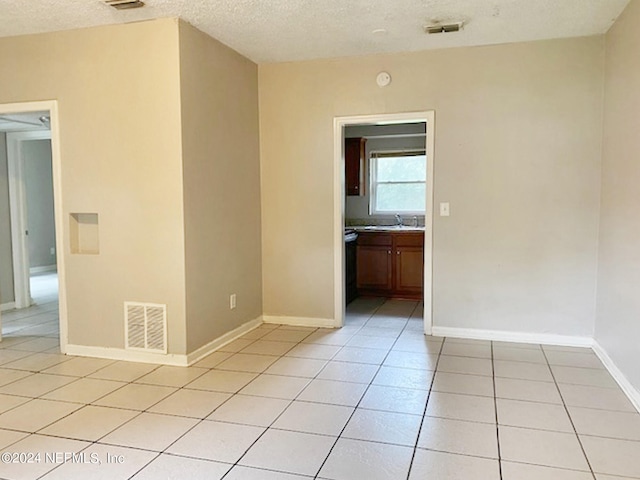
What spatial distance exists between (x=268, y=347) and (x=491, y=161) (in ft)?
7.71

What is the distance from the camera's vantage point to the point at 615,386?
116 inches

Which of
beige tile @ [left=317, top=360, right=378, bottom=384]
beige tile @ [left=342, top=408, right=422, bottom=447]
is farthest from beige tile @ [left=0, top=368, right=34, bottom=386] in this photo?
beige tile @ [left=342, top=408, right=422, bottom=447]

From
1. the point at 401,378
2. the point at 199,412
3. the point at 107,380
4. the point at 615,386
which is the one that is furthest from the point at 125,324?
the point at 615,386

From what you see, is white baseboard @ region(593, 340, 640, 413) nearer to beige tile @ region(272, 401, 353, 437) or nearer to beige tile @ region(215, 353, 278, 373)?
beige tile @ region(272, 401, 353, 437)

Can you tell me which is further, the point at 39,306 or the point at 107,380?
the point at 39,306

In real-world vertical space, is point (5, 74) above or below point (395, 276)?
above

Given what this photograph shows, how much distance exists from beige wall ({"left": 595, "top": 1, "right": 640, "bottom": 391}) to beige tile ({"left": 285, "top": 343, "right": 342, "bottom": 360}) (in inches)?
75.3

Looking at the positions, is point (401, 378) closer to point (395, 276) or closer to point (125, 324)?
point (125, 324)

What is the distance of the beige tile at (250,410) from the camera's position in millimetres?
2494

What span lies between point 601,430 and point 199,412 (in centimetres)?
206

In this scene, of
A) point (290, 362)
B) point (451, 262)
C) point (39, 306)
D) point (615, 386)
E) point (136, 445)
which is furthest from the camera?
point (39, 306)

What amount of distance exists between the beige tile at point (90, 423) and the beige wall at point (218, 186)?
2.80ft

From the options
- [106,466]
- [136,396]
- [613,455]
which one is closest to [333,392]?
[136,396]

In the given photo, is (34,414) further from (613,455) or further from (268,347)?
(613,455)
